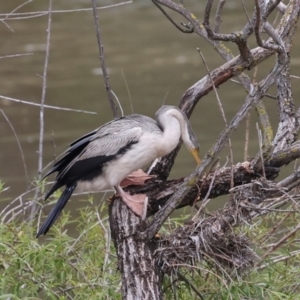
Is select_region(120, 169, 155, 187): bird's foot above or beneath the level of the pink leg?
beneath

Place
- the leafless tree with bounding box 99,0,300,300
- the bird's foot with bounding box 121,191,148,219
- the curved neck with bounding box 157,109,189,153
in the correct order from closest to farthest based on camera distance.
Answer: the leafless tree with bounding box 99,0,300,300 → the bird's foot with bounding box 121,191,148,219 → the curved neck with bounding box 157,109,189,153

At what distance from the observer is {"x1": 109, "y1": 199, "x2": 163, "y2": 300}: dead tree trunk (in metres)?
2.66

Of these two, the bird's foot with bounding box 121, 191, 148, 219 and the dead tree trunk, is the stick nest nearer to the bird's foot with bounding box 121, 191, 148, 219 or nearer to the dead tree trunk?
the dead tree trunk

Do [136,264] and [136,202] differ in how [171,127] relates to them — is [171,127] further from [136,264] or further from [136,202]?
[136,264]

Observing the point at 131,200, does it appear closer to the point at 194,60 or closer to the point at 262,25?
the point at 262,25

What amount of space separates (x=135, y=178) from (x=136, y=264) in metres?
0.59

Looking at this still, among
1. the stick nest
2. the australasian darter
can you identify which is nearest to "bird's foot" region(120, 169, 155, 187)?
the australasian darter

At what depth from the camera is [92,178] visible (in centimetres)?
316

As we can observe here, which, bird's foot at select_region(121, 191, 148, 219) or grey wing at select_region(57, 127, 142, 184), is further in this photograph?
grey wing at select_region(57, 127, 142, 184)

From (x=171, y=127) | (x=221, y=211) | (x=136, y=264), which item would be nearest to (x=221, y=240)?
(x=221, y=211)

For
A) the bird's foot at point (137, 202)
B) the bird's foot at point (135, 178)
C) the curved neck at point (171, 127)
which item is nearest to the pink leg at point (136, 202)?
the bird's foot at point (137, 202)

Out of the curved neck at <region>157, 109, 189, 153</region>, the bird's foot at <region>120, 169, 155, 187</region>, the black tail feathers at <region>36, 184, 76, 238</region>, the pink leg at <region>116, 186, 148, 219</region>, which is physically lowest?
the black tail feathers at <region>36, 184, 76, 238</region>

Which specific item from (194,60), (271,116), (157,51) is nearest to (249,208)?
(271,116)

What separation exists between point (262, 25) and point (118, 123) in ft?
2.81
